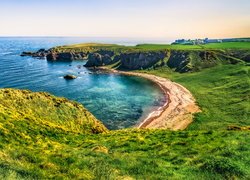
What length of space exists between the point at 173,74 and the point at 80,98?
213 feet

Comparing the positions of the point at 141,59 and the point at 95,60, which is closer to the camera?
the point at 141,59

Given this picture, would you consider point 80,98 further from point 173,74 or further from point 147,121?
point 173,74

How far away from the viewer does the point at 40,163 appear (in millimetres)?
20672

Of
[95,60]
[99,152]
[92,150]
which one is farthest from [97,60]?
[99,152]

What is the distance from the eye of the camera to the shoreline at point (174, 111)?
69.8 meters

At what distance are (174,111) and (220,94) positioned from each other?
22.7m

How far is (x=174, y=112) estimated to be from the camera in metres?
81.2

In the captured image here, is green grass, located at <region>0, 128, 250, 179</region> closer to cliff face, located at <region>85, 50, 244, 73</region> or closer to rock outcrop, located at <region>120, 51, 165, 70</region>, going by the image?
cliff face, located at <region>85, 50, 244, 73</region>

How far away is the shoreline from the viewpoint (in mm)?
69812

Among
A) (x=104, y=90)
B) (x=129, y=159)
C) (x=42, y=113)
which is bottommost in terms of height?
(x=104, y=90)

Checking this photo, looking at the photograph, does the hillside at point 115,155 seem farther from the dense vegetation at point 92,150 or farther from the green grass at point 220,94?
the green grass at point 220,94

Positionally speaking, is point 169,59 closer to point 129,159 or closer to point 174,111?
point 174,111

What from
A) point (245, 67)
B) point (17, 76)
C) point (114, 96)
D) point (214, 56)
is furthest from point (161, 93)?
point (17, 76)

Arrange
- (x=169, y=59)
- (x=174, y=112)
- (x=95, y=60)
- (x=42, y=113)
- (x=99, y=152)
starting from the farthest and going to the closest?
(x=95, y=60) < (x=169, y=59) < (x=174, y=112) < (x=42, y=113) < (x=99, y=152)
